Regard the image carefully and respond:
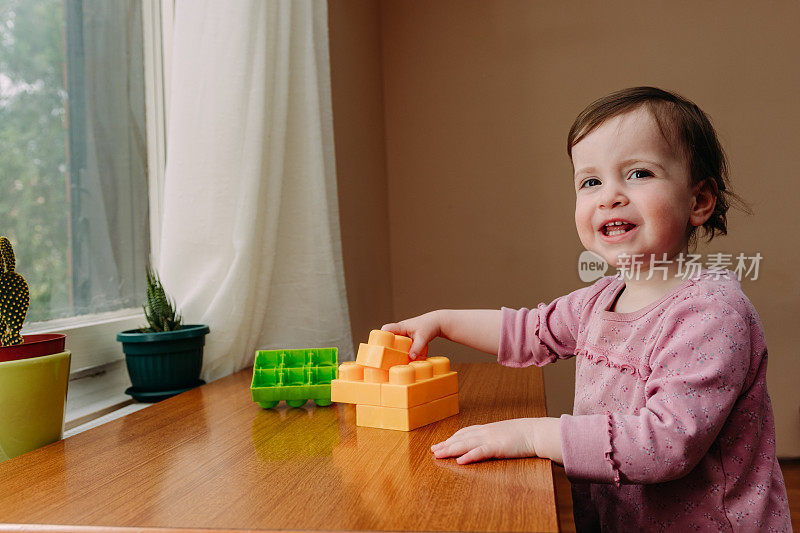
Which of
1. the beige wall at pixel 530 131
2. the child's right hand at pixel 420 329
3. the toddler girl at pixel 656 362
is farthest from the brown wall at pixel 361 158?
the toddler girl at pixel 656 362

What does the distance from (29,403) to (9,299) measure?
5.4 inches

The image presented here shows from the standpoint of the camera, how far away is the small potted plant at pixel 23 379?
74 centimetres

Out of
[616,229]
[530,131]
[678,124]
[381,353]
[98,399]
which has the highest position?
[530,131]

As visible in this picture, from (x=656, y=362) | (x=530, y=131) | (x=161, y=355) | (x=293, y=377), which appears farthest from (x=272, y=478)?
(x=530, y=131)

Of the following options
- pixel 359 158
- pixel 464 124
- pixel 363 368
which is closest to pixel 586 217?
pixel 363 368

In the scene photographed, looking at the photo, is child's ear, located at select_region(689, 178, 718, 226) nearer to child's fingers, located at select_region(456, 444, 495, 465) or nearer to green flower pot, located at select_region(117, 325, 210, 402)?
child's fingers, located at select_region(456, 444, 495, 465)

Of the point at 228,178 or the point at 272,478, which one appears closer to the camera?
the point at 272,478

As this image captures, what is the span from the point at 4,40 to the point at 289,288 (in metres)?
0.68

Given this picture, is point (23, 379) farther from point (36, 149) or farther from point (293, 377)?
point (36, 149)

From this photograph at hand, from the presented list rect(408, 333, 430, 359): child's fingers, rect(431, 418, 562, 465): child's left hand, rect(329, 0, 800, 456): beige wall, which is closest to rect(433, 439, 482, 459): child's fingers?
rect(431, 418, 562, 465): child's left hand

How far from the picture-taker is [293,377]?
95 cm

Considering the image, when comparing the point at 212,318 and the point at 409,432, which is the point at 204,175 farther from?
the point at 409,432

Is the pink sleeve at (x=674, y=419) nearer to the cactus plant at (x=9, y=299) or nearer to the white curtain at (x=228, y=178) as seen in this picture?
the cactus plant at (x=9, y=299)

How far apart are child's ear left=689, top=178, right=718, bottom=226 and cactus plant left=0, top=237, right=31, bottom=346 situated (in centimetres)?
88
